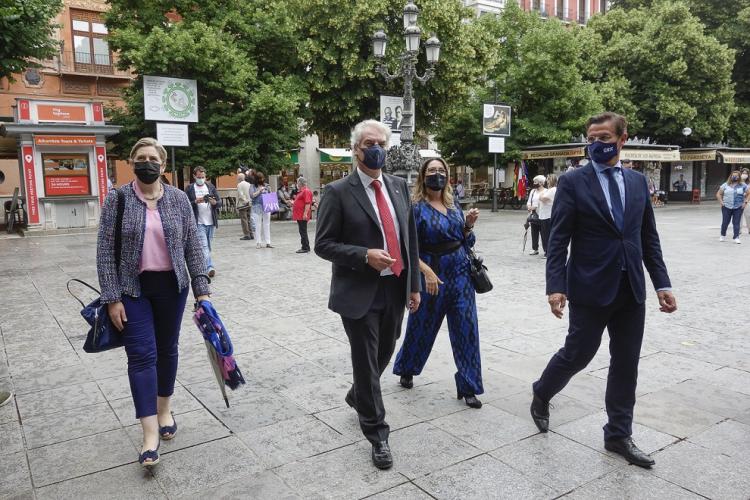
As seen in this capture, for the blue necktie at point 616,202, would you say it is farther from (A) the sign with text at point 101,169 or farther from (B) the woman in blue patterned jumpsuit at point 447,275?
(A) the sign with text at point 101,169

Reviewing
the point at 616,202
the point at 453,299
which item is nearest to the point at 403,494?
the point at 453,299

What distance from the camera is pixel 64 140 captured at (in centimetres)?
2014

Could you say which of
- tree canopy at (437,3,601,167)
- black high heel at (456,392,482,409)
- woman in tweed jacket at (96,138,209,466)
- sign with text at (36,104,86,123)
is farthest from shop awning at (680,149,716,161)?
woman in tweed jacket at (96,138,209,466)

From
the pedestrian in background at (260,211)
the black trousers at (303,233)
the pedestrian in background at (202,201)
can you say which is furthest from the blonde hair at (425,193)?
the pedestrian in background at (260,211)

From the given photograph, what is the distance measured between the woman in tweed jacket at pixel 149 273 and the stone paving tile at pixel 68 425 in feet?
2.39

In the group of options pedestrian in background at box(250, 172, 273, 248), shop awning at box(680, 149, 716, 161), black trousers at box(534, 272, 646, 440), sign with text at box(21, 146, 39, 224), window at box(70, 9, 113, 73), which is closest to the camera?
black trousers at box(534, 272, 646, 440)

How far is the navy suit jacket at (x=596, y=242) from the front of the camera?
3303mm

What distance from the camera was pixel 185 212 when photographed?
3605mm

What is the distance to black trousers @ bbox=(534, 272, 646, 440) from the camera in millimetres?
3387

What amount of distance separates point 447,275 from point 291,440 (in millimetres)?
1510

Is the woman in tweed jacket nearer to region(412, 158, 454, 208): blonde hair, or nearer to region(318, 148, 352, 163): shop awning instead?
region(412, 158, 454, 208): blonde hair

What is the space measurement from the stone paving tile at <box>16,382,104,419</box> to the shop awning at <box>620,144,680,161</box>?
2724 cm

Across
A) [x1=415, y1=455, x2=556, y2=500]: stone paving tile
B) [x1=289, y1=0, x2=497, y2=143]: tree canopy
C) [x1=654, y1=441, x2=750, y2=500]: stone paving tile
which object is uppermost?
[x1=289, y1=0, x2=497, y2=143]: tree canopy

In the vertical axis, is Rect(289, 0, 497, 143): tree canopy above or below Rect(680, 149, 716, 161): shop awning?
above
